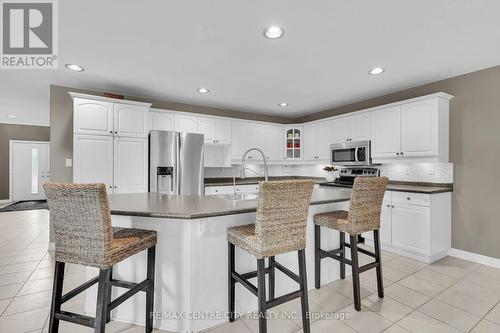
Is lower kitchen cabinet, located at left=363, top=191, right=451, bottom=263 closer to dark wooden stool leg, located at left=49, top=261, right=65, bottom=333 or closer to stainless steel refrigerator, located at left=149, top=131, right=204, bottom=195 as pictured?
stainless steel refrigerator, located at left=149, top=131, right=204, bottom=195

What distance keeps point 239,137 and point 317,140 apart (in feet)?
5.47

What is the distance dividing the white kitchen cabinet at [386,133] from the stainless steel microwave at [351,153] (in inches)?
4.8

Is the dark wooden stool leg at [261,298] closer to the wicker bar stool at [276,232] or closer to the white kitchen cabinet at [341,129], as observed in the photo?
the wicker bar stool at [276,232]

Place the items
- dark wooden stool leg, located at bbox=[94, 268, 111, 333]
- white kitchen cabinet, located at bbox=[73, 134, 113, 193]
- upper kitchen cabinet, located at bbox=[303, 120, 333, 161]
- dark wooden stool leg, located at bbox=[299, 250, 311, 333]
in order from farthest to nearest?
upper kitchen cabinet, located at bbox=[303, 120, 333, 161]
white kitchen cabinet, located at bbox=[73, 134, 113, 193]
dark wooden stool leg, located at bbox=[299, 250, 311, 333]
dark wooden stool leg, located at bbox=[94, 268, 111, 333]

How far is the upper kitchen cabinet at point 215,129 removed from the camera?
4520 millimetres

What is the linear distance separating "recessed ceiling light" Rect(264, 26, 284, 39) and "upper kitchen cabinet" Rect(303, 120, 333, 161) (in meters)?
2.89

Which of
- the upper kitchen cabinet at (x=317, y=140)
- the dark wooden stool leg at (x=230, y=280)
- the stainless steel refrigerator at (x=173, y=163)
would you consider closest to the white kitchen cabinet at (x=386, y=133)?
the upper kitchen cabinet at (x=317, y=140)

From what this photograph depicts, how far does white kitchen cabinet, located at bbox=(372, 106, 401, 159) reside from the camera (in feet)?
11.9

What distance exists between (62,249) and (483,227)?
442 cm

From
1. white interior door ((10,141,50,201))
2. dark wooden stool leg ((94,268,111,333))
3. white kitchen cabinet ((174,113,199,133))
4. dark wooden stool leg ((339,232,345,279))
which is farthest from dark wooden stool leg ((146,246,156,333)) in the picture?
white interior door ((10,141,50,201))

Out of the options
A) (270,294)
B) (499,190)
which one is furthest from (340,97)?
(270,294)

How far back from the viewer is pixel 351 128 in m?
4.35

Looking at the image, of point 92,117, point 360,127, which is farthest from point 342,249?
point 92,117

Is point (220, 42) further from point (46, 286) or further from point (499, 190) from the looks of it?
point (499, 190)
